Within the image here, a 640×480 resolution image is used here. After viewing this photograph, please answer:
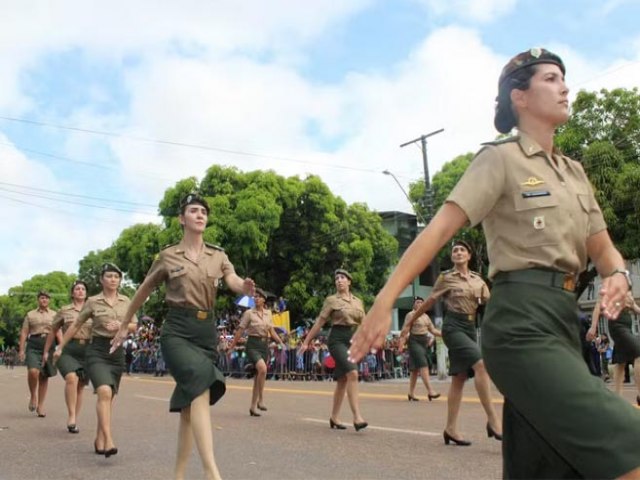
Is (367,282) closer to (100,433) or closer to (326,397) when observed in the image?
(326,397)

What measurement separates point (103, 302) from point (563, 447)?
7.06 m

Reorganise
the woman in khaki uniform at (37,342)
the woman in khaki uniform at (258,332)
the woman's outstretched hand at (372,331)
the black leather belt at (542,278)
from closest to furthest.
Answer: the woman's outstretched hand at (372,331) → the black leather belt at (542,278) → the woman in khaki uniform at (37,342) → the woman in khaki uniform at (258,332)

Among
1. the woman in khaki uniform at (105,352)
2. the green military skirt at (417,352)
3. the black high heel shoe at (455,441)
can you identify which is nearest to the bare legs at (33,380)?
Result: the woman in khaki uniform at (105,352)

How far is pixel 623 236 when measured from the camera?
24.2 m

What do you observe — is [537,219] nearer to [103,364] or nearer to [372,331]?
[372,331]

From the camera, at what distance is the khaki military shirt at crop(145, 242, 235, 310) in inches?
229

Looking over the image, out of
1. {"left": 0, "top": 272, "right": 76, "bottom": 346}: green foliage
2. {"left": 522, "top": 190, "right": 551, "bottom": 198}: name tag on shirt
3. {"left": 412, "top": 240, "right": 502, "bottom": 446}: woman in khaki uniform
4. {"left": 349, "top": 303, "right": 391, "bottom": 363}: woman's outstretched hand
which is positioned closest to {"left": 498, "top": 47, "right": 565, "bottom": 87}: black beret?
{"left": 522, "top": 190, "right": 551, "bottom": 198}: name tag on shirt

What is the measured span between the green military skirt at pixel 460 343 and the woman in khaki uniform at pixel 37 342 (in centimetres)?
A: 727

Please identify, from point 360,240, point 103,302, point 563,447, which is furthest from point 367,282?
point 563,447

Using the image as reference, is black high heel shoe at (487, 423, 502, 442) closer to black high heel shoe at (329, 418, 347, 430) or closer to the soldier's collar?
black high heel shoe at (329, 418, 347, 430)

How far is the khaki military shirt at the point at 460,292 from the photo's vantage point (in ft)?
27.8

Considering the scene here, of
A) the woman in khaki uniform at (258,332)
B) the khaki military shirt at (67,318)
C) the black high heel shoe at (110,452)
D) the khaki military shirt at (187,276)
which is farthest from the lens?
the woman in khaki uniform at (258,332)

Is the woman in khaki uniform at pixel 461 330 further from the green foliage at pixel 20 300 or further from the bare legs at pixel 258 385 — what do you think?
the green foliage at pixel 20 300

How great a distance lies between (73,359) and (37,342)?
10.7ft
